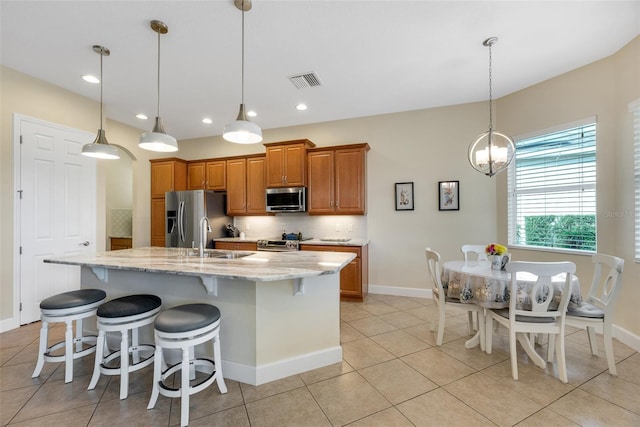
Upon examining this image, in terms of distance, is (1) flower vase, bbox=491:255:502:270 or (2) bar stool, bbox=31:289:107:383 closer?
(2) bar stool, bbox=31:289:107:383

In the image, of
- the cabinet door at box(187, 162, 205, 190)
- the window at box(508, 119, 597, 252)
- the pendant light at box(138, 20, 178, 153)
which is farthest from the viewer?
the cabinet door at box(187, 162, 205, 190)

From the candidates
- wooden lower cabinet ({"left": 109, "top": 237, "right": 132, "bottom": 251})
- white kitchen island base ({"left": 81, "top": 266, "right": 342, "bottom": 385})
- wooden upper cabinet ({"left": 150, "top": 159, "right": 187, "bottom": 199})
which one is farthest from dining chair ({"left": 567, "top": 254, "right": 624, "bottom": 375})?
wooden lower cabinet ({"left": 109, "top": 237, "right": 132, "bottom": 251})

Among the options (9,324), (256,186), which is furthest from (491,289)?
(9,324)

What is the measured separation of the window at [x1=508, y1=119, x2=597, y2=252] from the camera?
3.09 meters

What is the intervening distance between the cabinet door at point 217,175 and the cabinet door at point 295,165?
54.4 inches

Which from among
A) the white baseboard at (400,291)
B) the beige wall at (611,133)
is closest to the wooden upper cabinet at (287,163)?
the white baseboard at (400,291)

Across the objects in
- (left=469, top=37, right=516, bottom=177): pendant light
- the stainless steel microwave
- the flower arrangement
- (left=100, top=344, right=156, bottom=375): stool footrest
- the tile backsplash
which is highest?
(left=469, top=37, right=516, bottom=177): pendant light

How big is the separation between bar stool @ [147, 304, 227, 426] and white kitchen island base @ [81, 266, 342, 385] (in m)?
0.18

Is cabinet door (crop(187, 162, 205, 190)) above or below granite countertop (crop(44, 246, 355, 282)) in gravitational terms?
above

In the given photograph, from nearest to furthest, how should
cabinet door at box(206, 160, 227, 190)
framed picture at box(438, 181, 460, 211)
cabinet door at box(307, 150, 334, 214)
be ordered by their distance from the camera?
1. framed picture at box(438, 181, 460, 211)
2. cabinet door at box(307, 150, 334, 214)
3. cabinet door at box(206, 160, 227, 190)

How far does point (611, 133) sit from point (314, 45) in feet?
11.0

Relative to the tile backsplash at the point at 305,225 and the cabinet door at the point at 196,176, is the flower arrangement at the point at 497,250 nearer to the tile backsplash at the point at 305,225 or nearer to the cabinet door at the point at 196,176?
the tile backsplash at the point at 305,225

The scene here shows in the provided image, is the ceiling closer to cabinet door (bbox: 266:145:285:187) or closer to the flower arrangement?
cabinet door (bbox: 266:145:285:187)

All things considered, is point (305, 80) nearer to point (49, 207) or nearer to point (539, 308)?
point (539, 308)
